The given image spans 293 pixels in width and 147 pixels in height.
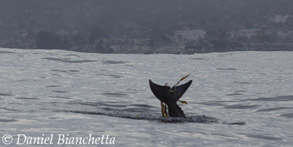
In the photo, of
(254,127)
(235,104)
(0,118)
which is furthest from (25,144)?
(235,104)

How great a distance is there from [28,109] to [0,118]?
4947 mm

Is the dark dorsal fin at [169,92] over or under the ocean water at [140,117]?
over

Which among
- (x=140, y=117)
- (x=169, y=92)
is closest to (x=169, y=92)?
(x=169, y=92)

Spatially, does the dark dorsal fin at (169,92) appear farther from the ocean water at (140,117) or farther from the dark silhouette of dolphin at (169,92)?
the ocean water at (140,117)

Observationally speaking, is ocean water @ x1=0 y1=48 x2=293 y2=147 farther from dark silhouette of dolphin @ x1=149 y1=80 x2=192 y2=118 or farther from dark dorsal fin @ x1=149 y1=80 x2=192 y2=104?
dark dorsal fin @ x1=149 y1=80 x2=192 y2=104

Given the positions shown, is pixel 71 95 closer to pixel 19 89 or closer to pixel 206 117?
pixel 19 89

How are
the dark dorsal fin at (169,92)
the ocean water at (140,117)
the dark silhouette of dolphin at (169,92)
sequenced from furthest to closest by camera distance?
the dark dorsal fin at (169,92), the dark silhouette of dolphin at (169,92), the ocean water at (140,117)

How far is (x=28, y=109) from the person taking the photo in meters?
31.3

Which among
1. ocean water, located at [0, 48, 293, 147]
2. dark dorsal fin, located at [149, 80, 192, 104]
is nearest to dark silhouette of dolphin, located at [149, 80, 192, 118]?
dark dorsal fin, located at [149, 80, 192, 104]

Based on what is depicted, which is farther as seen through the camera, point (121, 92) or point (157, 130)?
point (121, 92)

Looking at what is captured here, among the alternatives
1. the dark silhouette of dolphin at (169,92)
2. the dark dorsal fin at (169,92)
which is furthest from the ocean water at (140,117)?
the dark dorsal fin at (169,92)

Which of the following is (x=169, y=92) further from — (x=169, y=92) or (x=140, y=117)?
(x=140, y=117)

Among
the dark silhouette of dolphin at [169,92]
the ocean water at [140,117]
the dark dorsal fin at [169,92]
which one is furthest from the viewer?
the dark dorsal fin at [169,92]

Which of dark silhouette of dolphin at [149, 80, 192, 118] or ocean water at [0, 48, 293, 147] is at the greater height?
dark silhouette of dolphin at [149, 80, 192, 118]
